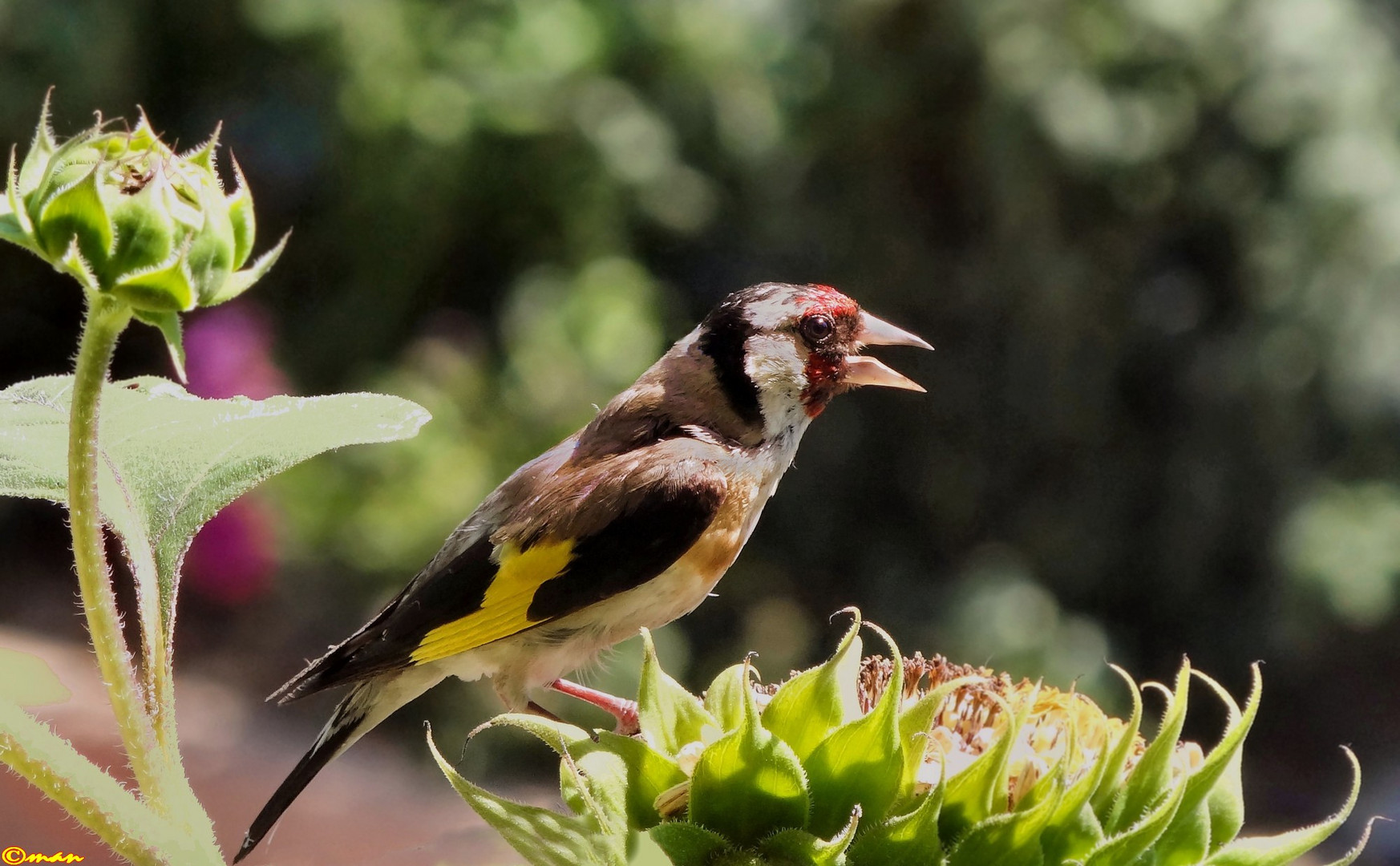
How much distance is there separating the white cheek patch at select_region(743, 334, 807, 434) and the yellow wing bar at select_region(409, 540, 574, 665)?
0.31 m

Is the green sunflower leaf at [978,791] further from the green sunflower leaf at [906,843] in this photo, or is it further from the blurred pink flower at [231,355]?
the blurred pink flower at [231,355]

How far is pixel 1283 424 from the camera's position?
12.5 ft

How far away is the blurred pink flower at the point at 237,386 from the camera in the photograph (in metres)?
4.23

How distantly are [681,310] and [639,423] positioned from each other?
2.48 metres

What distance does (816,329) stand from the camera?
5.13 feet

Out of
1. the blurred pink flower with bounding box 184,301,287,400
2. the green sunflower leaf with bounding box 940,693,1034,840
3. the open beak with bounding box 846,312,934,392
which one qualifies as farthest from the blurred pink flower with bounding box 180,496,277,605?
the green sunflower leaf with bounding box 940,693,1034,840

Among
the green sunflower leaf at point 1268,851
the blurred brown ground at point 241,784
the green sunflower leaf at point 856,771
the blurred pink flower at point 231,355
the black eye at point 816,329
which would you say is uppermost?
the black eye at point 816,329

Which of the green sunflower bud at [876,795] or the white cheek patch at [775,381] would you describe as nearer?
the green sunflower bud at [876,795]

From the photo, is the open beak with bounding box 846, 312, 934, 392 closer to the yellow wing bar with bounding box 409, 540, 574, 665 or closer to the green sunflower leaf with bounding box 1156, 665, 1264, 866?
the yellow wing bar with bounding box 409, 540, 574, 665

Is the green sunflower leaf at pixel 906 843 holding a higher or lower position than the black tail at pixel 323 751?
higher

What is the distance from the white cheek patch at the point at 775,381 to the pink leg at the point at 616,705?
1.23 ft

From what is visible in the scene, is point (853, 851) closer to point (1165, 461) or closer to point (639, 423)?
point (639, 423)
